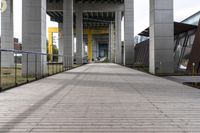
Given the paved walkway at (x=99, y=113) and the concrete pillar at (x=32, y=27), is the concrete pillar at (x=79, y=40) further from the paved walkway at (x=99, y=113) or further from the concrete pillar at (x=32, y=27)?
the paved walkway at (x=99, y=113)

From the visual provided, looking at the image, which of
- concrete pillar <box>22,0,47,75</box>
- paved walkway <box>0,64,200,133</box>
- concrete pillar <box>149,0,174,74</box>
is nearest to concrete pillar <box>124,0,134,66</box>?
concrete pillar <box>149,0,174,74</box>

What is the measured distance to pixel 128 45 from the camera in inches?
2051

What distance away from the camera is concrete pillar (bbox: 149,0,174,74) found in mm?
24406

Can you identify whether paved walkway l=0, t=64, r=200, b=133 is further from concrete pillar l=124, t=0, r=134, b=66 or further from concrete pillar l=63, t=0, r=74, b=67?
concrete pillar l=124, t=0, r=134, b=66

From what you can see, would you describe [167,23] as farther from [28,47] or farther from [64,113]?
[64,113]

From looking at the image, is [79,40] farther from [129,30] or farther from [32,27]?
[32,27]

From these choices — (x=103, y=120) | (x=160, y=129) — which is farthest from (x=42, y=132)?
(x=160, y=129)

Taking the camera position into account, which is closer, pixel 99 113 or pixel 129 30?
pixel 99 113

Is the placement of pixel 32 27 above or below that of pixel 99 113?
above

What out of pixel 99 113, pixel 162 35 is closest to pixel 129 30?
pixel 162 35

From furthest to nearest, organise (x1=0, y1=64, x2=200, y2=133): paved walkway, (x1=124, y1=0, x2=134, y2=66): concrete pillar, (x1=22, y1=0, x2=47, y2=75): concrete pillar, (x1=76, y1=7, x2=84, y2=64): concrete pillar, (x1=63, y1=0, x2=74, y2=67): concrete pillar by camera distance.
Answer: (x1=76, y1=7, x2=84, y2=64): concrete pillar → (x1=124, y1=0, x2=134, y2=66): concrete pillar → (x1=63, y1=0, x2=74, y2=67): concrete pillar → (x1=22, y1=0, x2=47, y2=75): concrete pillar → (x1=0, y1=64, x2=200, y2=133): paved walkway

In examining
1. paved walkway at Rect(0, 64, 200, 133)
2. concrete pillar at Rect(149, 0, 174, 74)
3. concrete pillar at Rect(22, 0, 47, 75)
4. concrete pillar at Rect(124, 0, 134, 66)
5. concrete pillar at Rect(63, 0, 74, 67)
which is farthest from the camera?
concrete pillar at Rect(124, 0, 134, 66)

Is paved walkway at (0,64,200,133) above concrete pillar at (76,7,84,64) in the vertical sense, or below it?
below

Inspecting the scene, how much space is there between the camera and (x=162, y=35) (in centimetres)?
2456
